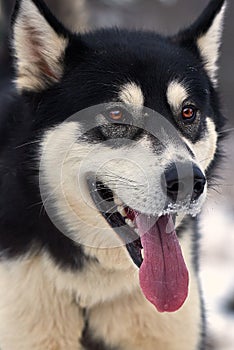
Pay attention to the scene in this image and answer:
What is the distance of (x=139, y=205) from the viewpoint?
2490mm

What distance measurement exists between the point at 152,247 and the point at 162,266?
0.07 m

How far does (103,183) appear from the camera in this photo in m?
2.59

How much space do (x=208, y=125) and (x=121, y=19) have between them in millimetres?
5904

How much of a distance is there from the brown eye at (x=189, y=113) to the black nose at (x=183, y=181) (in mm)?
319

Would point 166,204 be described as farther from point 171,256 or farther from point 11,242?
point 11,242

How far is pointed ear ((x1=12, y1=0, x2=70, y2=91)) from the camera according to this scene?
2.58 metres

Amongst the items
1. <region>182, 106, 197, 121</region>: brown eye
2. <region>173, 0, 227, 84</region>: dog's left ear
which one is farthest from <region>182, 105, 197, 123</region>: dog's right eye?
<region>173, 0, 227, 84</region>: dog's left ear

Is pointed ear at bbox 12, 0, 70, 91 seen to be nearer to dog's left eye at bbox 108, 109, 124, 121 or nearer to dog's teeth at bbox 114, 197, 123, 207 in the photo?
dog's left eye at bbox 108, 109, 124, 121

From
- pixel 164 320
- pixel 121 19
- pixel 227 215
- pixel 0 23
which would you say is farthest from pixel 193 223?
pixel 121 19

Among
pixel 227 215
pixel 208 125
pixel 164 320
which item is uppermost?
pixel 208 125

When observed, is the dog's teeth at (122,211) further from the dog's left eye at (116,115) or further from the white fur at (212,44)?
the white fur at (212,44)

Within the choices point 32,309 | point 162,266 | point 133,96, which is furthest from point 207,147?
point 32,309

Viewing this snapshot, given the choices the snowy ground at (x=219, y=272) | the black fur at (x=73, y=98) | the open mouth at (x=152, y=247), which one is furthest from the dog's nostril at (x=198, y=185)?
the snowy ground at (x=219, y=272)

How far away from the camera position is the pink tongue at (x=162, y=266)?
101 inches
